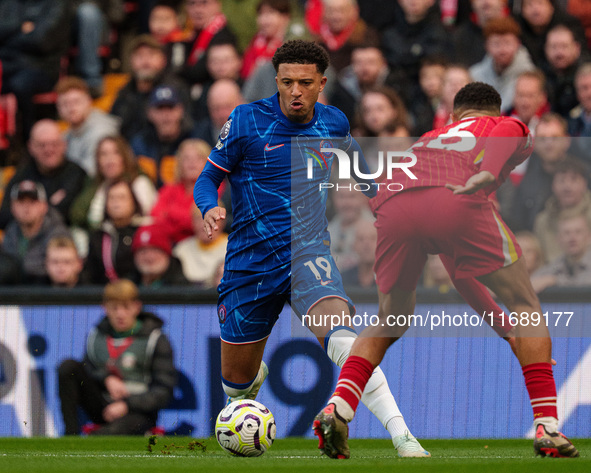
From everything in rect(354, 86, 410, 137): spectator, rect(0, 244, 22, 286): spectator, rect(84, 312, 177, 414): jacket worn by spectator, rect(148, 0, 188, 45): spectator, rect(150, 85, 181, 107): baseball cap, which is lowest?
rect(84, 312, 177, 414): jacket worn by spectator

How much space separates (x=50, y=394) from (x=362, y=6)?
5.62 metres

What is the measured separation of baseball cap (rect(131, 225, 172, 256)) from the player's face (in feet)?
10.9

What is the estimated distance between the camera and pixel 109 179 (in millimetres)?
9859

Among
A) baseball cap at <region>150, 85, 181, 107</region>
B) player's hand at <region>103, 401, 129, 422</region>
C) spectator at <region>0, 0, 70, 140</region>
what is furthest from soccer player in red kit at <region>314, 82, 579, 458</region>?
spectator at <region>0, 0, 70, 140</region>

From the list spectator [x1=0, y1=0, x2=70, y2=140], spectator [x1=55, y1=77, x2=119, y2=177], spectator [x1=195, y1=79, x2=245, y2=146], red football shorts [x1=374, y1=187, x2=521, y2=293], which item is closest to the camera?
red football shorts [x1=374, y1=187, x2=521, y2=293]

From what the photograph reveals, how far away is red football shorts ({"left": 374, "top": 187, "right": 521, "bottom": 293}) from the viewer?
561 centimetres

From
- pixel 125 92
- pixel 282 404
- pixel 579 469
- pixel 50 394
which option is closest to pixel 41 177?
pixel 125 92

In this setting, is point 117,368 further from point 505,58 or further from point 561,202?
point 505,58

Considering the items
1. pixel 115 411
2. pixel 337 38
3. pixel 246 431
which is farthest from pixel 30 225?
pixel 246 431

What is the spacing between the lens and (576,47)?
9.59 metres

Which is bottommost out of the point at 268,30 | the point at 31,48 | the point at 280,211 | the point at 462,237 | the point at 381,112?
the point at 462,237

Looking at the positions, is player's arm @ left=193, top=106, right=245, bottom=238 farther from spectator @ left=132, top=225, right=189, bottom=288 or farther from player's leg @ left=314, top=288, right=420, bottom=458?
spectator @ left=132, top=225, right=189, bottom=288

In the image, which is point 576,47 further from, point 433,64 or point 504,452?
point 504,452

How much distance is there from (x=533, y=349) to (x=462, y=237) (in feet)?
2.34
